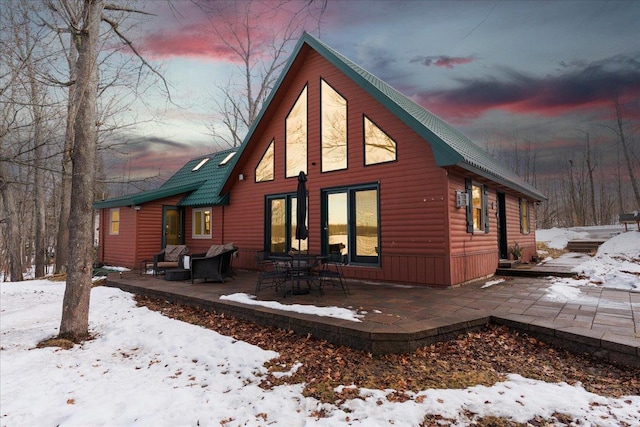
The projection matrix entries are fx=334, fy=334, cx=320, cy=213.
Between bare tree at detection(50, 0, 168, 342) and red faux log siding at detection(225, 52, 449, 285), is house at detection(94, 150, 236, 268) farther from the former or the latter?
bare tree at detection(50, 0, 168, 342)

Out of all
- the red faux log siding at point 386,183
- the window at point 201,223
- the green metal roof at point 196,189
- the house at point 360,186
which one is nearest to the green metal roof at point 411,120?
the house at point 360,186

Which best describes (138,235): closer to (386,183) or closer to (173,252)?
(173,252)

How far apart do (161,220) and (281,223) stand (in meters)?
5.09

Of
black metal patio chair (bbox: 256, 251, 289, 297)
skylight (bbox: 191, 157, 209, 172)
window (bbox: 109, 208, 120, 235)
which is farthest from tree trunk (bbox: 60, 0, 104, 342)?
skylight (bbox: 191, 157, 209, 172)

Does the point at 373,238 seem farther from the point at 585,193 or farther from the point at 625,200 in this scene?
the point at 625,200

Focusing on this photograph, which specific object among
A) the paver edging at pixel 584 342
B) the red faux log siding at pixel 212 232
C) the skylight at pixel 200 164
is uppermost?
the skylight at pixel 200 164

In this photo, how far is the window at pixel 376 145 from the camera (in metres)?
7.60

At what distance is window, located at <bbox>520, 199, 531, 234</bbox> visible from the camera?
12.3 meters

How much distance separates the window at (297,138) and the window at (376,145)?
195cm

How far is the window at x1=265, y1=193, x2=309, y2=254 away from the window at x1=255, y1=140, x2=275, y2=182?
2.18ft

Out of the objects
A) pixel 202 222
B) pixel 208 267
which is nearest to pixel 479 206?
pixel 208 267

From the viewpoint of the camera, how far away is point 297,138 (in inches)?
374

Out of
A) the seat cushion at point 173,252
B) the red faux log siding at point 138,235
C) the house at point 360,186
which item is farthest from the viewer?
the red faux log siding at point 138,235

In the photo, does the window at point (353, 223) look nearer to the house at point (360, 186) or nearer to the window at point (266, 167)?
the house at point (360, 186)
